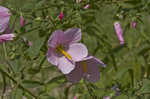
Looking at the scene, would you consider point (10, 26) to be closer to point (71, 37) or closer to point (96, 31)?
point (71, 37)

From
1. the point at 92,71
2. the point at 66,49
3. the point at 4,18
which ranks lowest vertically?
the point at 92,71

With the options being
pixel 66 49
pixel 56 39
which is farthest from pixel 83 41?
pixel 56 39

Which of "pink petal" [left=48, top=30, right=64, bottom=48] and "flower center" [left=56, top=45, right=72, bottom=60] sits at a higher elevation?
"pink petal" [left=48, top=30, right=64, bottom=48]

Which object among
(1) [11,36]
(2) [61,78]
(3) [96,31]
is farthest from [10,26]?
(3) [96,31]

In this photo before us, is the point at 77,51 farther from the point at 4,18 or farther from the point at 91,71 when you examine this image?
the point at 4,18

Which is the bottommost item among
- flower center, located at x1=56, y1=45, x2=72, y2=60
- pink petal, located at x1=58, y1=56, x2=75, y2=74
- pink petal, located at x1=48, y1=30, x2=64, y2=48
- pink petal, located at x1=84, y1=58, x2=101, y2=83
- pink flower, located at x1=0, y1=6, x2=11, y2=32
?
pink petal, located at x1=84, y1=58, x2=101, y2=83

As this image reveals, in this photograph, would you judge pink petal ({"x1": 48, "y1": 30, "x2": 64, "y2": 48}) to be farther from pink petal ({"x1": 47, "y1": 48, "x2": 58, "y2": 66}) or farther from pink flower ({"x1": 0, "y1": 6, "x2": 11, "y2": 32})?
pink flower ({"x1": 0, "y1": 6, "x2": 11, "y2": 32})

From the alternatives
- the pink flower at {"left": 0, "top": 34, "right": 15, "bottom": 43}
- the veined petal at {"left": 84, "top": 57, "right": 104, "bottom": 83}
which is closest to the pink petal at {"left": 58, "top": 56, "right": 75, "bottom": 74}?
the veined petal at {"left": 84, "top": 57, "right": 104, "bottom": 83}
